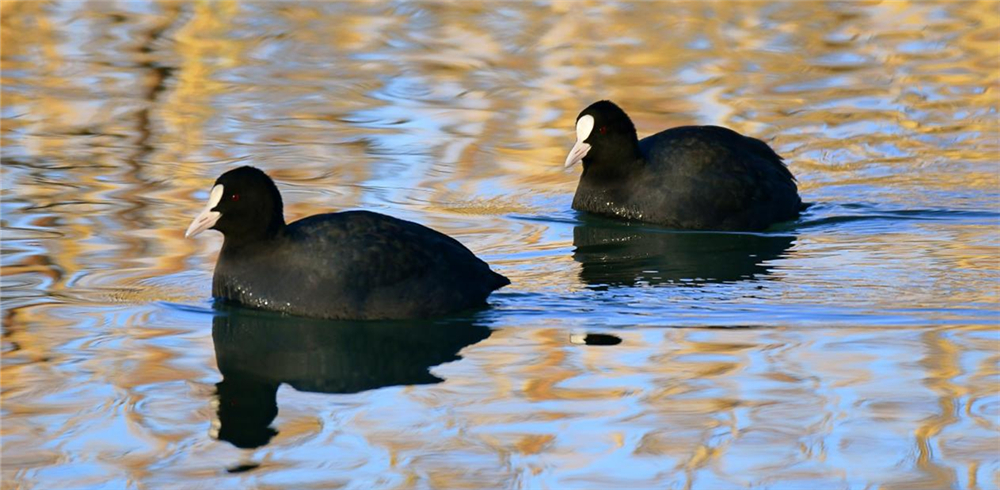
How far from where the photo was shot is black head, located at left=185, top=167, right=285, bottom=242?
789 centimetres

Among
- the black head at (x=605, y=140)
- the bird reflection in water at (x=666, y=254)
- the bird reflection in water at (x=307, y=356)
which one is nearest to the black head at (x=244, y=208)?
the bird reflection in water at (x=307, y=356)

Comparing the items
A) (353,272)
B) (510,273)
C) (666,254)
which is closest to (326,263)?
(353,272)

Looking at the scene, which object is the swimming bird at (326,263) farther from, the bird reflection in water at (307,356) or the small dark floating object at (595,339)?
the small dark floating object at (595,339)

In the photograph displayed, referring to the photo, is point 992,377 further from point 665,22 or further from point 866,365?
point 665,22

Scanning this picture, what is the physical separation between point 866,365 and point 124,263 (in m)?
4.09

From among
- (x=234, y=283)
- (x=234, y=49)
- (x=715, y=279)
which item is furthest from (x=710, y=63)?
(x=234, y=283)

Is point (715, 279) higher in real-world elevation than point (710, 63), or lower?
lower

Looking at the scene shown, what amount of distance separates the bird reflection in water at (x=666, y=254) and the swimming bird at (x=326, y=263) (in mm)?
1062

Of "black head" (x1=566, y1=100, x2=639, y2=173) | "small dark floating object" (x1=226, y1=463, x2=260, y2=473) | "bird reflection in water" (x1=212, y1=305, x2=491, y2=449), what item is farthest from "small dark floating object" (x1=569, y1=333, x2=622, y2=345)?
"black head" (x1=566, y1=100, x2=639, y2=173)

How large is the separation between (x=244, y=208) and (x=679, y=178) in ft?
11.4

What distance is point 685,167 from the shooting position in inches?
415

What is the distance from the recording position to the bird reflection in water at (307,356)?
21.5 ft

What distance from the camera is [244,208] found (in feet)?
25.9

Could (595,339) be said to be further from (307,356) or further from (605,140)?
(605,140)
